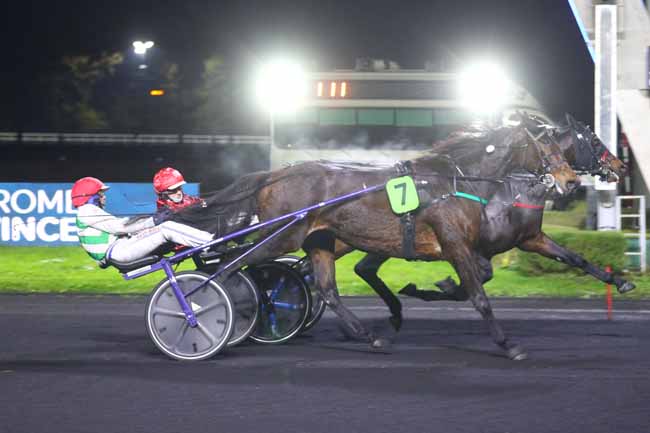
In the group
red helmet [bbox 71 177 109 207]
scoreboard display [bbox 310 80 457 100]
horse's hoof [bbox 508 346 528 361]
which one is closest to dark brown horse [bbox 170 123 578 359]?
horse's hoof [bbox 508 346 528 361]

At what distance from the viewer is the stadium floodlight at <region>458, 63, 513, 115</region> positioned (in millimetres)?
25172

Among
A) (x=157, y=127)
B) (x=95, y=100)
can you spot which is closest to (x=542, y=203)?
(x=157, y=127)

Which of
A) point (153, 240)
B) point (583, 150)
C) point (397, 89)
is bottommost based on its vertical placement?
point (153, 240)

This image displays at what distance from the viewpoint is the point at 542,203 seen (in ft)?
27.6

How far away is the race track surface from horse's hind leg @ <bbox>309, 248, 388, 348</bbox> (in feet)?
0.54

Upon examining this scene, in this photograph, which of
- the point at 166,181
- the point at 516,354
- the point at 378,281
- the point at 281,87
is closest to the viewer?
the point at 516,354

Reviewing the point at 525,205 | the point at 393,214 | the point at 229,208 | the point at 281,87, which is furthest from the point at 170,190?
the point at 281,87

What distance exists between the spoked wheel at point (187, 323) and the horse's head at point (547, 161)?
274cm

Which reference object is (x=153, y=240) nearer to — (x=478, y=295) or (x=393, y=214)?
(x=393, y=214)

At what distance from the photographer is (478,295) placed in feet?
24.9

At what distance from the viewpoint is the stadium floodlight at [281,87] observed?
25.9 metres

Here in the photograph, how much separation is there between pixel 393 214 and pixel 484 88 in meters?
19.2

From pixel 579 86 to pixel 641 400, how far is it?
69.0 ft

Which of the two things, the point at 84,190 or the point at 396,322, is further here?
the point at 396,322
